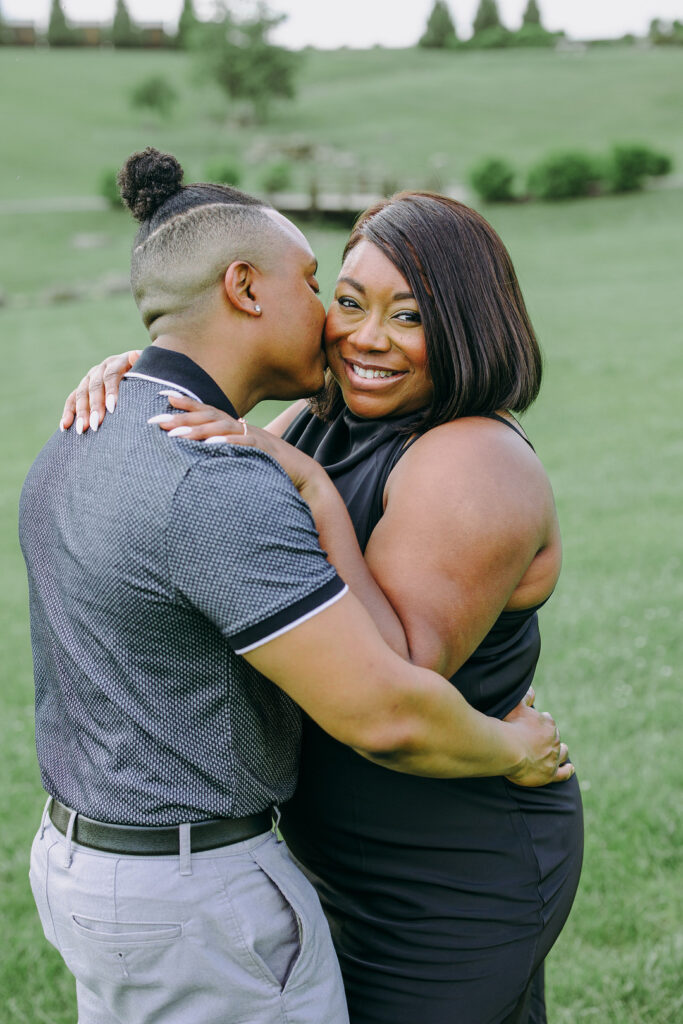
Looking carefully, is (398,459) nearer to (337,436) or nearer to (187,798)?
(337,436)

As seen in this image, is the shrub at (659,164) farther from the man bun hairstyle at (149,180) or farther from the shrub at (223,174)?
the man bun hairstyle at (149,180)

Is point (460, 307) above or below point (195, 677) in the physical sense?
above

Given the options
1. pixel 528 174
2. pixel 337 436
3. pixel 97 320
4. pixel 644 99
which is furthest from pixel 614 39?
pixel 337 436

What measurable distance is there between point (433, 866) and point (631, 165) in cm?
3310

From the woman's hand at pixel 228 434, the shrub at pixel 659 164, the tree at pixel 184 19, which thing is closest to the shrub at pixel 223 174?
the shrub at pixel 659 164

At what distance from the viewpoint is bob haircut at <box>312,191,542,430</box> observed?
2.49 m

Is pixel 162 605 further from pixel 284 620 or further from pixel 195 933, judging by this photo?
pixel 195 933

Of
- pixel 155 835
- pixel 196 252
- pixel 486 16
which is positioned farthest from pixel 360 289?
pixel 486 16

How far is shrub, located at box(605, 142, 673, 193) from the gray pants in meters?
33.1

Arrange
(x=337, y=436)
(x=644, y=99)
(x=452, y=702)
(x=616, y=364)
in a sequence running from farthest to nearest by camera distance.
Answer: (x=644, y=99), (x=616, y=364), (x=337, y=436), (x=452, y=702)

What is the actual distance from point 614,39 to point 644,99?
2173 inches

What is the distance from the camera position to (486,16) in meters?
101

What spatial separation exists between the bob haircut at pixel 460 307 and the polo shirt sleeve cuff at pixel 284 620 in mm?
801

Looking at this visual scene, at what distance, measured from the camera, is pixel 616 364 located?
613 inches
